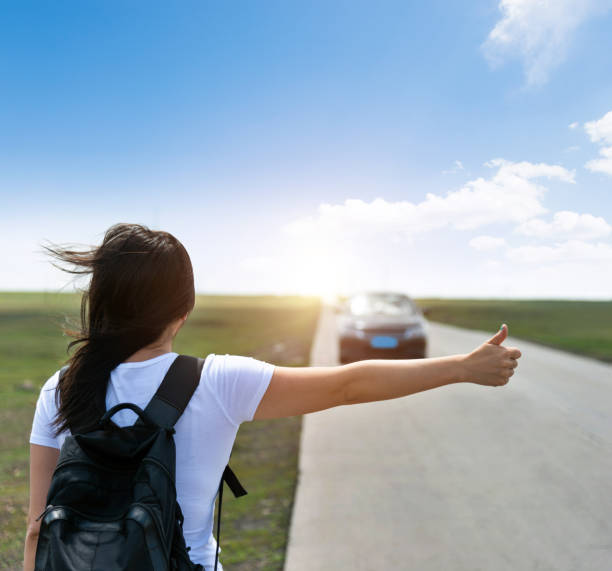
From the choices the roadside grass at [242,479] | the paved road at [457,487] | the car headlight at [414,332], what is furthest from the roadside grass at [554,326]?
the roadside grass at [242,479]

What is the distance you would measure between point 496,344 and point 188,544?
3.55ft

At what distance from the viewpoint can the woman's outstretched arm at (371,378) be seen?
1.54 m

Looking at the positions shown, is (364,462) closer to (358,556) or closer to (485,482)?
(485,482)

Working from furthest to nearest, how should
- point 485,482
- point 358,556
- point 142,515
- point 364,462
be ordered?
point 364,462 → point 485,482 → point 358,556 → point 142,515

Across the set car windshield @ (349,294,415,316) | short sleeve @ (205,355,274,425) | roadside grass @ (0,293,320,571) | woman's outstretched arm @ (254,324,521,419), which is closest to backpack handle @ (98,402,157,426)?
short sleeve @ (205,355,274,425)

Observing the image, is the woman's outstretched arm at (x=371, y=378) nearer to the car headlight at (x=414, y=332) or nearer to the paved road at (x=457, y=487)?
the paved road at (x=457, y=487)

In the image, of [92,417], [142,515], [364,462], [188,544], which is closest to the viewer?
[142,515]

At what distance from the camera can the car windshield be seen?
12.4 m

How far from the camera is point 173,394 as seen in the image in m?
1.43

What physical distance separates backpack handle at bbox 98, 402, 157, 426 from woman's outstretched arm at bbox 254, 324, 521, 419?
29cm

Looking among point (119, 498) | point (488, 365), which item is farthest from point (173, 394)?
point (488, 365)

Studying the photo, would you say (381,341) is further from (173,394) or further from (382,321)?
(173,394)

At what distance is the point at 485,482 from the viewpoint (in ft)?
16.2

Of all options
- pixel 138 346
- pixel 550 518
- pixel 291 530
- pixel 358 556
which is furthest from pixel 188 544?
pixel 550 518
